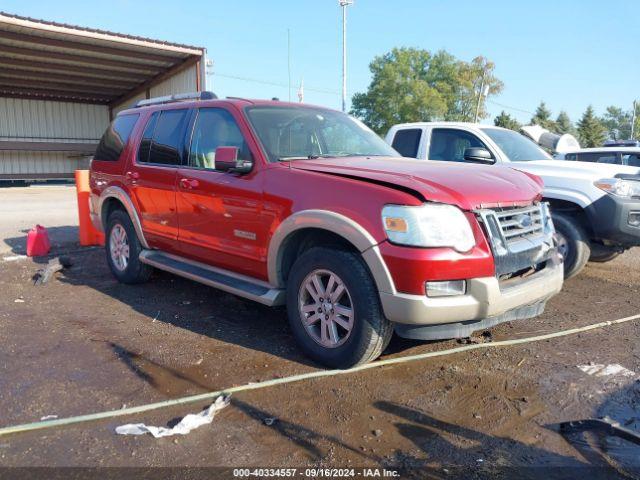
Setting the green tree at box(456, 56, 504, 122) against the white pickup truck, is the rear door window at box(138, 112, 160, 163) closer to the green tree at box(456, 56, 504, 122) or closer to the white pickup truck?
the white pickup truck

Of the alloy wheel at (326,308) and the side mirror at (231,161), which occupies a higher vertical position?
the side mirror at (231,161)

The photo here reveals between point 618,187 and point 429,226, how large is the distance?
3.60m

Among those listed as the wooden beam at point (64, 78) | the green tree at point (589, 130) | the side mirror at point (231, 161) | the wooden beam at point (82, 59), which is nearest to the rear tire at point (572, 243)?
the side mirror at point (231, 161)

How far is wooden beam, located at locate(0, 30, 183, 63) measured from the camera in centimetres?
1629

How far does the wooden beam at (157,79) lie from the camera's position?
17536 millimetres

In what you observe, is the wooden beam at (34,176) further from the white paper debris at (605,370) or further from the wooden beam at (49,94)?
the white paper debris at (605,370)

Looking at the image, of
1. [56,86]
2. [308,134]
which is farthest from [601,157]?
[56,86]

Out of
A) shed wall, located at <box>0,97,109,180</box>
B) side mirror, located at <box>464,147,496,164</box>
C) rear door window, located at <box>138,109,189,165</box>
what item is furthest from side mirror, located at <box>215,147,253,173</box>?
shed wall, located at <box>0,97,109,180</box>

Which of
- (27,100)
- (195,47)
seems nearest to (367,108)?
(27,100)

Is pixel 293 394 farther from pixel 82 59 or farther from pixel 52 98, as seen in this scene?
pixel 52 98

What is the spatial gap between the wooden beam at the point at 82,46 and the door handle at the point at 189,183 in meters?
14.3

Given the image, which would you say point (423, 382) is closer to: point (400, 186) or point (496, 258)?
point (496, 258)

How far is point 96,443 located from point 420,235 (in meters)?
2.16

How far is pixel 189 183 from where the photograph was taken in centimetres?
478
